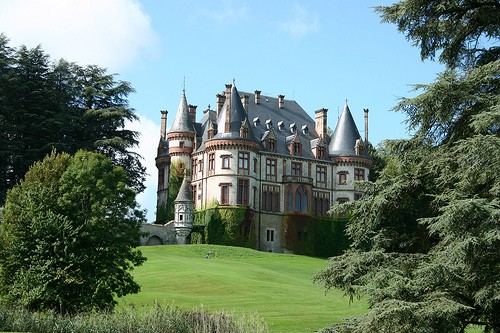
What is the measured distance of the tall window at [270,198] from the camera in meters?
61.3

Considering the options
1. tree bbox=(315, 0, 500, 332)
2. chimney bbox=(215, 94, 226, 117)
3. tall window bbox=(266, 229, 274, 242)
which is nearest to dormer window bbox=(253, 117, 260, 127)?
chimney bbox=(215, 94, 226, 117)

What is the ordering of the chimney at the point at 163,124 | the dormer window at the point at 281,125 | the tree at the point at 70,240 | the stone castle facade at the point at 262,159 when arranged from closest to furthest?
1. the tree at the point at 70,240
2. the stone castle facade at the point at 262,159
3. the dormer window at the point at 281,125
4. the chimney at the point at 163,124

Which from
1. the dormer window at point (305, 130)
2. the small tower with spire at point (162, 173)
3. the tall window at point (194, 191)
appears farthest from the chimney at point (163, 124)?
the dormer window at point (305, 130)

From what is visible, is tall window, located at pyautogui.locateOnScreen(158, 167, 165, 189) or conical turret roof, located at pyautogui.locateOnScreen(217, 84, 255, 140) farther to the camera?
tall window, located at pyautogui.locateOnScreen(158, 167, 165, 189)

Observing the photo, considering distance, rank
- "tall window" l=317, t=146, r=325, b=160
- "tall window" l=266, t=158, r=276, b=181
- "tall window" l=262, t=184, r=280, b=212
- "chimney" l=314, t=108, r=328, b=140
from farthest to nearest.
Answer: "chimney" l=314, t=108, r=328, b=140
"tall window" l=317, t=146, r=325, b=160
"tall window" l=266, t=158, r=276, b=181
"tall window" l=262, t=184, r=280, b=212

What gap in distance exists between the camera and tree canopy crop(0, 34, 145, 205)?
5406 cm

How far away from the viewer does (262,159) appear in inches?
2436

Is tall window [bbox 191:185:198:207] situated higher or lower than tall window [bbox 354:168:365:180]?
lower

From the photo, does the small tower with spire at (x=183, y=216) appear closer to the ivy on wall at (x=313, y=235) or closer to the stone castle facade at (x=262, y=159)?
the stone castle facade at (x=262, y=159)

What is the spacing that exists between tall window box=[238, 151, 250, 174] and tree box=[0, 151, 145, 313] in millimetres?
32835

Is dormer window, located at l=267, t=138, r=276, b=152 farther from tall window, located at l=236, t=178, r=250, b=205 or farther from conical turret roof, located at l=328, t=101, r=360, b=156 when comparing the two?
conical turret roof, located at l=328, t=101, r=360, b=156

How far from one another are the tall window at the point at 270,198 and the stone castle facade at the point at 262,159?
0.08m

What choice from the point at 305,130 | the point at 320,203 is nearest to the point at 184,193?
the point at 320,203

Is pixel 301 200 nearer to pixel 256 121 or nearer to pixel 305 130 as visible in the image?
pixel 305 130
